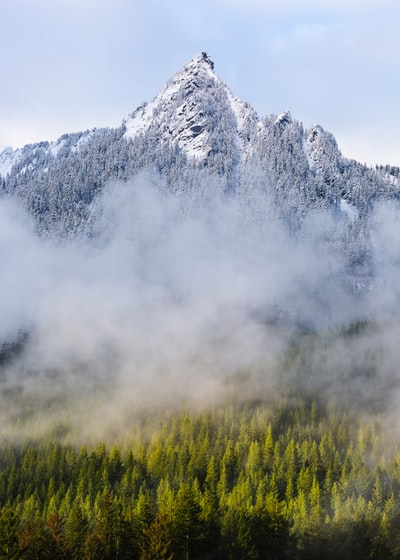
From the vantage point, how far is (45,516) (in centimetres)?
12688

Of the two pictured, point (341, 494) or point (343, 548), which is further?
point (341, 494)

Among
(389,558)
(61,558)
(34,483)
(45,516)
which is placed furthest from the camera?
(34,483)

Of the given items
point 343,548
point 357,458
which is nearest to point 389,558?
point 343,548

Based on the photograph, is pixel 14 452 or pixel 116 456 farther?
pixel 14 452

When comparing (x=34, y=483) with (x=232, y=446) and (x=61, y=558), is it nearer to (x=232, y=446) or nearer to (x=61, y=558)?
(x=232, y=446)

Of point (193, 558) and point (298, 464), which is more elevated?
point (298, 464)

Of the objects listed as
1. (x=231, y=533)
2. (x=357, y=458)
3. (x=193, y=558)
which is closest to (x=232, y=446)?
(x=357, y=458)

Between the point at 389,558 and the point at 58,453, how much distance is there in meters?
119

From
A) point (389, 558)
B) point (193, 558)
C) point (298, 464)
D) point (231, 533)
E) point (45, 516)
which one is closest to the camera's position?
point (193, 558)

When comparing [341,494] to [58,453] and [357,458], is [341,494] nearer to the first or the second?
[357,458]

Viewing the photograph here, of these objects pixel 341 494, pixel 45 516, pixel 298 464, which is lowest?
pixel 45 516

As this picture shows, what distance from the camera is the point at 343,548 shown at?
3900 inches

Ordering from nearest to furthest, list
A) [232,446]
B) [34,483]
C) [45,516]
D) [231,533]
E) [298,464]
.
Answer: [231,533], [45,516], [34,483], [298,464], [232,446]

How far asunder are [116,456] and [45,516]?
46445 mm
